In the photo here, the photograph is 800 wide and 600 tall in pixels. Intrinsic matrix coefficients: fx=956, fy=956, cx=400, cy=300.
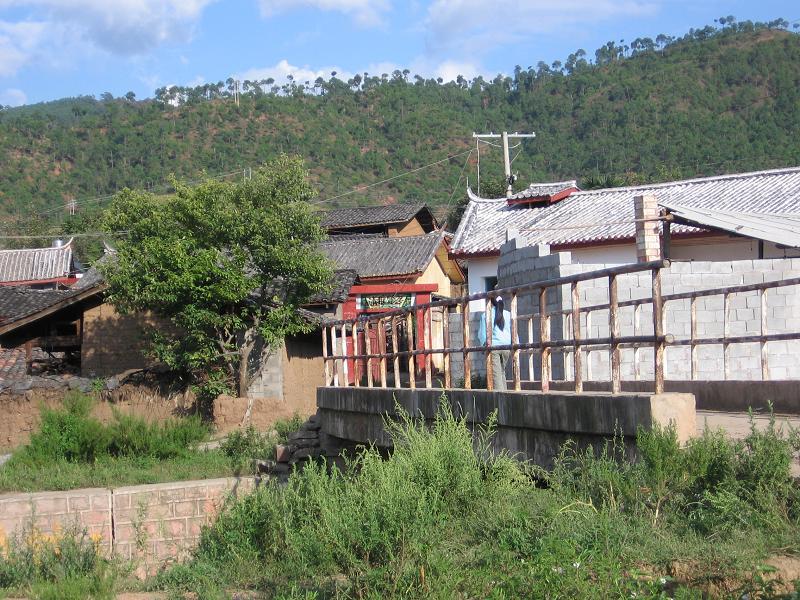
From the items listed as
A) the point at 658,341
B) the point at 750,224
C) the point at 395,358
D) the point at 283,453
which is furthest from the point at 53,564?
the point at 750,224

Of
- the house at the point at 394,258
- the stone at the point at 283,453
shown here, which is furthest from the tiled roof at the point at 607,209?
the stone at the point at 283,453

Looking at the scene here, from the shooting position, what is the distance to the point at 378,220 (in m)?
43.8

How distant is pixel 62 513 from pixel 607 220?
67.2 feet

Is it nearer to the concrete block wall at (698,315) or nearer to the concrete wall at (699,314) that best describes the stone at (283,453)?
the concrete block wall at (698,315)

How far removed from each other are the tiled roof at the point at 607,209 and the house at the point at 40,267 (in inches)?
990

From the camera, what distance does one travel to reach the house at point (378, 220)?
4356 cm

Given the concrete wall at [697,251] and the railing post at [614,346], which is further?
the concrete wall at [697,251]

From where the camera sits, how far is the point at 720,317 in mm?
14727

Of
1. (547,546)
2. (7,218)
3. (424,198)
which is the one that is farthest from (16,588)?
(7,218)

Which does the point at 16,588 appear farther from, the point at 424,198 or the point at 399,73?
the point at 399,73

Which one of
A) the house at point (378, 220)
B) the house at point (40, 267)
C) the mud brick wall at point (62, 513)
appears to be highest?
the house at point (378, 220)

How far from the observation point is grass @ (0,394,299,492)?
15.4 m

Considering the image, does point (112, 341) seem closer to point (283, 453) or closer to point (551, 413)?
point (283, 453)

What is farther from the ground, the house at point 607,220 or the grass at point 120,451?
the house at point 607,220
